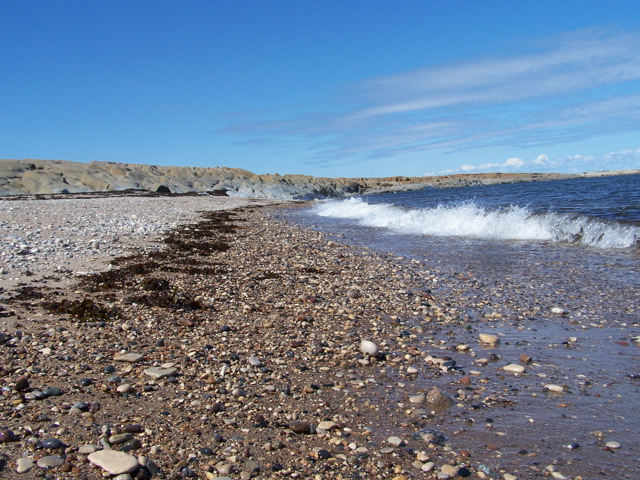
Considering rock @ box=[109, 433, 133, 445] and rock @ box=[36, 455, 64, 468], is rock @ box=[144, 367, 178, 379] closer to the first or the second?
rock @ box=[109, 433, 133, 445]

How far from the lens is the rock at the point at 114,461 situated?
313 centimetres

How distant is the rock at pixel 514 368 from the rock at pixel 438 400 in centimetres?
98

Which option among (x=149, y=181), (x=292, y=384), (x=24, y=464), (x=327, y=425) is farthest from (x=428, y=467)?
(x=149, y=181)

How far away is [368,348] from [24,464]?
11.2ft

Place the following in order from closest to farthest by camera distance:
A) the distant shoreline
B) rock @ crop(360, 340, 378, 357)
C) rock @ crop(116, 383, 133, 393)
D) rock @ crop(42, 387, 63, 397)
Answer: rock @ crop(42, 387, 63, 397) → rock @ crop(116, 383, 133, 393) → rock @ crop(360, 340, 378, 357) → the distant shoreline

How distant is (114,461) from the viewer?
320 cm

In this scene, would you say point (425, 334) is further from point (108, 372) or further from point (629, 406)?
point (108, 372)

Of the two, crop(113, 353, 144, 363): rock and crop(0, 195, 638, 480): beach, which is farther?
crop(113, 353, 144, 363): rock

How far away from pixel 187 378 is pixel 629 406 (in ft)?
13.3

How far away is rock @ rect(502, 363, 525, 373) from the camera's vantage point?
4.90 meters

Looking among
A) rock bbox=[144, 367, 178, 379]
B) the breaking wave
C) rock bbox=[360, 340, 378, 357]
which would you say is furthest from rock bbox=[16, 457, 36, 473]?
the breaking wave

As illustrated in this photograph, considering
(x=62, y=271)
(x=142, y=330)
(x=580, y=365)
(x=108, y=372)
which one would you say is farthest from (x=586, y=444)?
(x=62, y=271)

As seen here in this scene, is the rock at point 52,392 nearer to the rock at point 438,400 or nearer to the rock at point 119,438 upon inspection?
the rock at point 119,438

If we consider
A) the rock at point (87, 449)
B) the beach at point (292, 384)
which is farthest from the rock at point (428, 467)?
the rock at point (87, 449)
